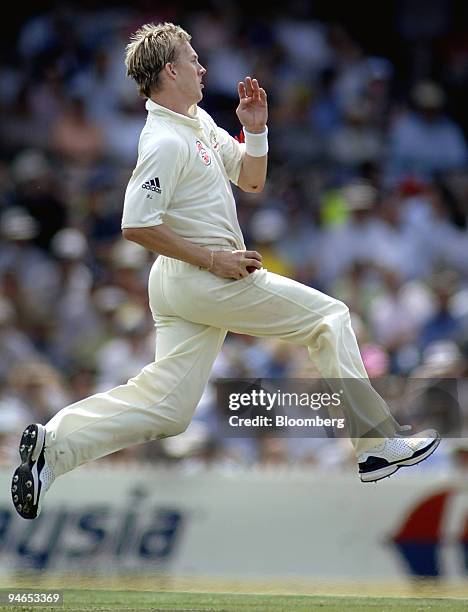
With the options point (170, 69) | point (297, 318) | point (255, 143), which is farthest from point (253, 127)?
point (297, 318)

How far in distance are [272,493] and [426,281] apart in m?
2.87

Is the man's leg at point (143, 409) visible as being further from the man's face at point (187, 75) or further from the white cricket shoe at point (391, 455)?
the man's face at point (187, 75)

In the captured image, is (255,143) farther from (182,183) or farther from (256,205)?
(256,205)

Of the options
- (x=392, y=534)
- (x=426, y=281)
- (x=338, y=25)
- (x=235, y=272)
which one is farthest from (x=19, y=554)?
(x=338, y=25)

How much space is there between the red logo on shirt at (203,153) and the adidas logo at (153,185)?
0.28 metres

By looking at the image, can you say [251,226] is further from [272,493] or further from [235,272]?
[235,272]

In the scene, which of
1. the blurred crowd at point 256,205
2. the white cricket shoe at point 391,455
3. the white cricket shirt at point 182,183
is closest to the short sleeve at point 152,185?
the white cricket shirt at point 182,183

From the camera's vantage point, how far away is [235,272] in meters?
5.67

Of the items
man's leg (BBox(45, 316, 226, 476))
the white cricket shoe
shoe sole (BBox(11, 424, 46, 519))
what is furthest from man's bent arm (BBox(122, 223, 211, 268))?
the white cricket shoe

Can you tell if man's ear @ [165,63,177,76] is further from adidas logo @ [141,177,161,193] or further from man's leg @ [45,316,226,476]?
man's leg @ [45,316,226,476]

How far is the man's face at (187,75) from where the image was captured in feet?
18.9

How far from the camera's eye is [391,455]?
5.68m

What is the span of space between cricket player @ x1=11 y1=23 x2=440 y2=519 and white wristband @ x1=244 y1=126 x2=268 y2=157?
313 mm

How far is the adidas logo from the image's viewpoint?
5508 millimetres
